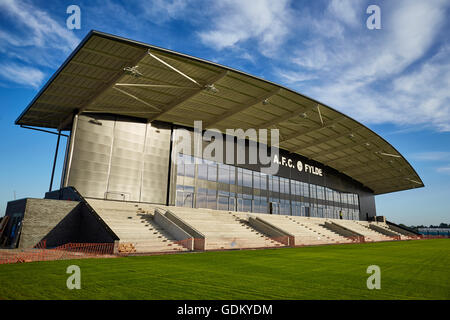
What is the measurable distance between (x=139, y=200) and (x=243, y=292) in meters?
25.0

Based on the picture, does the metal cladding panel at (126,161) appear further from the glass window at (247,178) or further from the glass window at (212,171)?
the glass window at (247,178)

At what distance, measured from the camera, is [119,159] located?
96.3 ft

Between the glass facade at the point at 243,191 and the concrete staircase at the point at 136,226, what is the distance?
24.8ft

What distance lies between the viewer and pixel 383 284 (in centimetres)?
783

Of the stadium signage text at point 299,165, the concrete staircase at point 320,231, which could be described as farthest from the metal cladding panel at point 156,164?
the concrete staircase at point 320,231

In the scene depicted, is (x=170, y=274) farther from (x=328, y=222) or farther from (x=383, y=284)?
(x=328, y=222)

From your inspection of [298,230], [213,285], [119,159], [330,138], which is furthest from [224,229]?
[330,138]

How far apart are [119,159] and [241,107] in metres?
13.7

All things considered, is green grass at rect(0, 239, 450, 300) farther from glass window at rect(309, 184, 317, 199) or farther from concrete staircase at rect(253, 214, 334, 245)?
glass window at rect(309, 184, 317, 199)

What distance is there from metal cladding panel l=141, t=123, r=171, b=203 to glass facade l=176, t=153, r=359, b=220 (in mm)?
1690

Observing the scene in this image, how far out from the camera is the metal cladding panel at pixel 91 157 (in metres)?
27.0

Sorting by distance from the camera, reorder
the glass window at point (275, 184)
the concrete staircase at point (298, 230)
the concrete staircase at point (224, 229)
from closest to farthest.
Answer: the concrete staircase at point (224, 229), the concrete staircase at point (298, 230), the glass window at point (275, 184)

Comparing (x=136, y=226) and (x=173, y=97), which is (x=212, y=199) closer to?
(x=173, y=97)

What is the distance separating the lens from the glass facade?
33688mm
